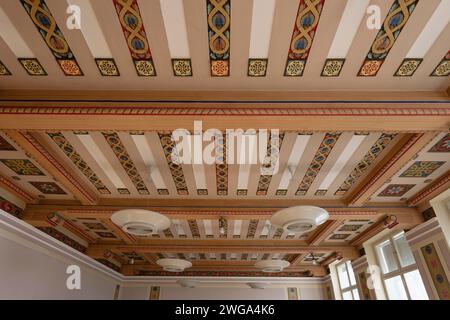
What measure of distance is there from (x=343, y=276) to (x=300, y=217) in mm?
9123

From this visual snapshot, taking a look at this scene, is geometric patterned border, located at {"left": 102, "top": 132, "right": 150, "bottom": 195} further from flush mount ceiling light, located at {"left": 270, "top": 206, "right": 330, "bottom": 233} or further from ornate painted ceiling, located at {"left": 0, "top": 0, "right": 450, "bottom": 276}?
flush mount ceiling light, located at {"left": 270, "top": 206, "right": 330, "bottom": 233}

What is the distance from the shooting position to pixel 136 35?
8.70 feet

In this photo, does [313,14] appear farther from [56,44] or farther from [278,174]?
[278,174]

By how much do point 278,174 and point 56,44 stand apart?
3958mm

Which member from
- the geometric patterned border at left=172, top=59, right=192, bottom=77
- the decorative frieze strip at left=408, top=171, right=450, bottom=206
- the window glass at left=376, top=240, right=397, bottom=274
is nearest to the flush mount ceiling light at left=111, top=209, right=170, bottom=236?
the geometric patterned border at left=172, top=59, right=192, bottom=77

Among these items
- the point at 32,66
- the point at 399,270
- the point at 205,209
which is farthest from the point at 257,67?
the point at 399,270

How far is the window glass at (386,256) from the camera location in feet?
24.3

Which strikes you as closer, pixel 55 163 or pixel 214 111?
pixel 214 111

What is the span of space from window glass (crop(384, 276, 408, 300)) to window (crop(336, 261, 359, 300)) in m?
2.19

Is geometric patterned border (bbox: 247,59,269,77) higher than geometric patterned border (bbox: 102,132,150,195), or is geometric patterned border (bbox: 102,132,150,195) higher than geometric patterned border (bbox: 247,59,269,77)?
geometric patterned border (bbox: 102,132,150,195)

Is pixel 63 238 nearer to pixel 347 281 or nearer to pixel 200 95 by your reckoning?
pixel 200 95

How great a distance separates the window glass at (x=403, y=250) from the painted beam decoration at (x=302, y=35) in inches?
237

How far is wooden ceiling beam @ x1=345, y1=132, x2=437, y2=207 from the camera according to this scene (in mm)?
3795

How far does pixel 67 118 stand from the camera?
3.28 metres
